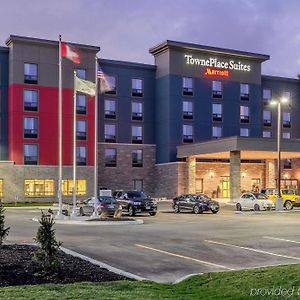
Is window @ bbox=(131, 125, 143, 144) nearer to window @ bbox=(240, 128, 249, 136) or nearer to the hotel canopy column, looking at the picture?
window @ bbox=(240, 128, 249, 136)

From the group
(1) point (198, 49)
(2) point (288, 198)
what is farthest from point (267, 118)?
(2) point (288, 198)

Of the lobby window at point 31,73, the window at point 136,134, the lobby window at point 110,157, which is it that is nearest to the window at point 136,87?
the window at point 136,134

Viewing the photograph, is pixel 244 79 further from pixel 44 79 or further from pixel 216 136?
Answer: pixel 44 79

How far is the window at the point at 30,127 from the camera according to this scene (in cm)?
5881

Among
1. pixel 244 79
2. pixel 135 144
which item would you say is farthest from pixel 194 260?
pixel 244 79

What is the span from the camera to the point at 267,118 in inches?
2844

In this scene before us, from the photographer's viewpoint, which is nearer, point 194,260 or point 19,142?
point 194,260

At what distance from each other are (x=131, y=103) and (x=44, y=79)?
37.3ft

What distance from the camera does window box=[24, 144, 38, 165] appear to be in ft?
193

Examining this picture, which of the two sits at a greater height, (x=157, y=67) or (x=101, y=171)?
(x=157, y=67)

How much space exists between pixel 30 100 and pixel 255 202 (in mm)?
29152

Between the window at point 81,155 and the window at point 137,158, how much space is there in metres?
6.50

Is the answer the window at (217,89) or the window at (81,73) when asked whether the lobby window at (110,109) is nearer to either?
the window at (81,73)

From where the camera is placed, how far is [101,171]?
6309 cm
